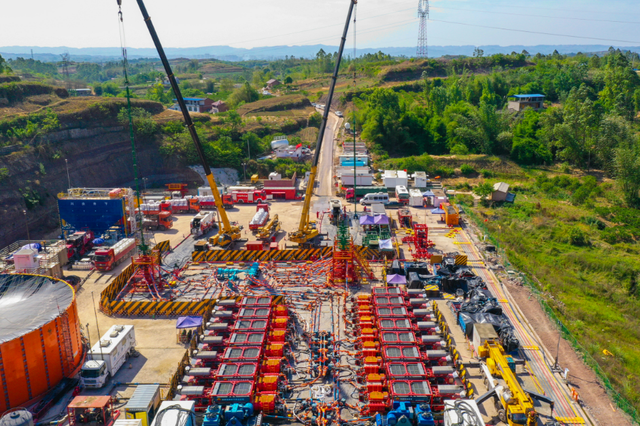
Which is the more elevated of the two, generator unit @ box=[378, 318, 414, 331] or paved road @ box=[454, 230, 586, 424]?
generator unit @ box=[378, 318, 414, 331]

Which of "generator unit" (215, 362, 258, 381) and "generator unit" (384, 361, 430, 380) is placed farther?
"generator unit" (215, 362, 258, 381)

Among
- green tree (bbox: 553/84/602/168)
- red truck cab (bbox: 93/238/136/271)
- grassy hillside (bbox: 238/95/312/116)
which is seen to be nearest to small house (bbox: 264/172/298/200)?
red truck cab (bbox: 93/238/136/271)

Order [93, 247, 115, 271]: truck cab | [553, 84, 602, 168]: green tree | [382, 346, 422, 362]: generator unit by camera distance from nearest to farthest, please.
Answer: [382, 346, 422, 362]: generator unit → [93, 247, 115, 271]: truck cab → [553, 84, 602, 168]: green tree

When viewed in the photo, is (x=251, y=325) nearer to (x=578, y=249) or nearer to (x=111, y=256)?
(x=111, y=256)

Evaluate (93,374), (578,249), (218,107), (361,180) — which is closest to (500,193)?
(578,249)

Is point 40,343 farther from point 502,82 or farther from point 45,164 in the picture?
point 502,82

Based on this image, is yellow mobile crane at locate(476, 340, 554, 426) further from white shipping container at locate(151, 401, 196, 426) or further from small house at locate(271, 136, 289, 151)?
small house at locate(271, 136, 289, 151)

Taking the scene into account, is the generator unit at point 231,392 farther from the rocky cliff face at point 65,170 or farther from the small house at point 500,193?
the small house at point 500,193
